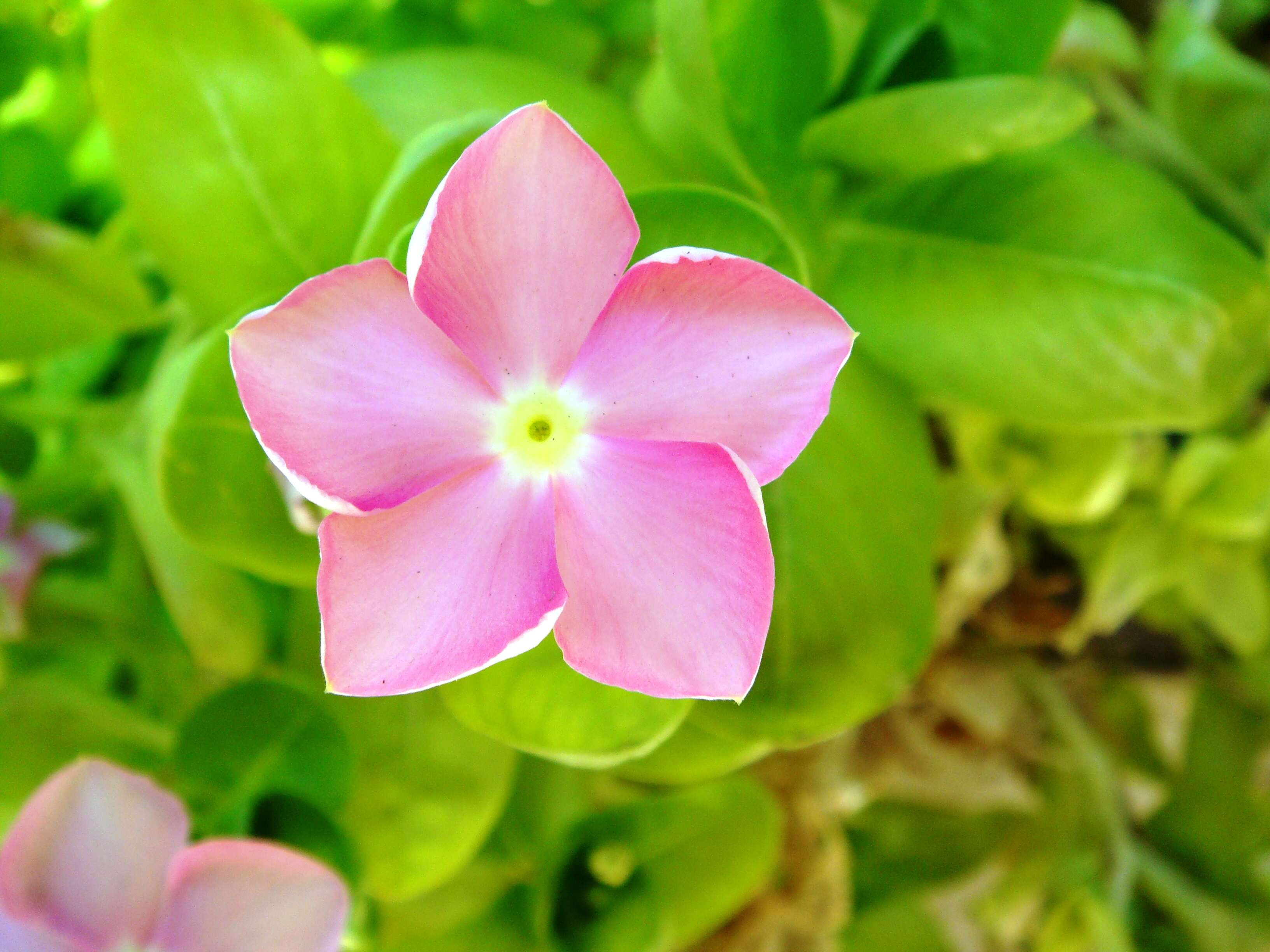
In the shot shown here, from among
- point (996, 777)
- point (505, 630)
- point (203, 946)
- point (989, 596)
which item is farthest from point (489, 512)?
point (996, 777)

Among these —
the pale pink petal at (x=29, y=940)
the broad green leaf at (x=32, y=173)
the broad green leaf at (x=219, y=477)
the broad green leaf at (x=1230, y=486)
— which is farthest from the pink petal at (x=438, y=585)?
the broad green leaf at (x=1230, y=486)

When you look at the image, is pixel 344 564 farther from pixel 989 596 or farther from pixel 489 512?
pixel 989 596

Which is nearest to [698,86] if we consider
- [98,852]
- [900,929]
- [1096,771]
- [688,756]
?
[688,756]

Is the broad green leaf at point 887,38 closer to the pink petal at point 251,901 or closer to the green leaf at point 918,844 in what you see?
the pink petal at point 251,901

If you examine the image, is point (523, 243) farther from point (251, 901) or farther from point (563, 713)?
point (251, 901)

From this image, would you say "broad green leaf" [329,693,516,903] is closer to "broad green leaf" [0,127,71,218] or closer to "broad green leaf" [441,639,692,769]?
"broad green leaf" [441,639,692,769]

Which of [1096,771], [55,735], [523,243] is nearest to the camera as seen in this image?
[523,243]
